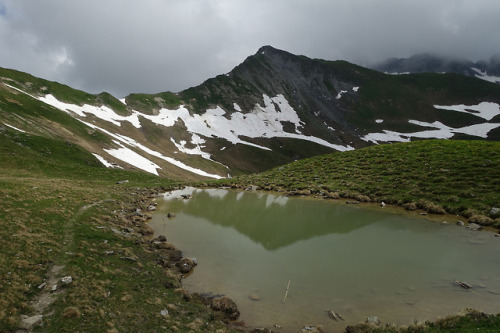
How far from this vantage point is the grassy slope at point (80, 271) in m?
9.77

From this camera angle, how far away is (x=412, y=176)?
31391 millimetres

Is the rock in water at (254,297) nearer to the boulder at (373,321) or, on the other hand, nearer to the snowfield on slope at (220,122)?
the boulder at (373,321)

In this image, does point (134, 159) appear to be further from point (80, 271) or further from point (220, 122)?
point (220, 122)

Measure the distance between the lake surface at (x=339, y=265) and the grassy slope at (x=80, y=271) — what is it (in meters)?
2.42

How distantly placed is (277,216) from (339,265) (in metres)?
11.5

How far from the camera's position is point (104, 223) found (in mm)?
20688

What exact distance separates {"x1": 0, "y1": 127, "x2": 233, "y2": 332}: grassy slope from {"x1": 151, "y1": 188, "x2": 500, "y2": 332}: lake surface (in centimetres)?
242

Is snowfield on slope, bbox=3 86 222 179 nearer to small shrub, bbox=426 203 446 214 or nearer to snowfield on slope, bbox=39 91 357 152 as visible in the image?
snowfield on slope, bbox=39 91 357 152

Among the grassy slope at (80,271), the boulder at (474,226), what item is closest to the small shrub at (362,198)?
the boulder at (474,226)

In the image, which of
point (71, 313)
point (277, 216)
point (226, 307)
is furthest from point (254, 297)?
point (277, 216)

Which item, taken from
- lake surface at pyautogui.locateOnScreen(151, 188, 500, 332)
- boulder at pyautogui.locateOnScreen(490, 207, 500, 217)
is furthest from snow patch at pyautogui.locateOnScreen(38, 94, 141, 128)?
boulder at pyautogui.locateOnScreen(490, 207, 500, 217)

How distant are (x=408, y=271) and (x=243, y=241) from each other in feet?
34.5

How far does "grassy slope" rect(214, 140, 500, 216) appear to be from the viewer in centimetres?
2456

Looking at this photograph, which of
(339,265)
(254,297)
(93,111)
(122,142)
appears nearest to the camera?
(254,297)
